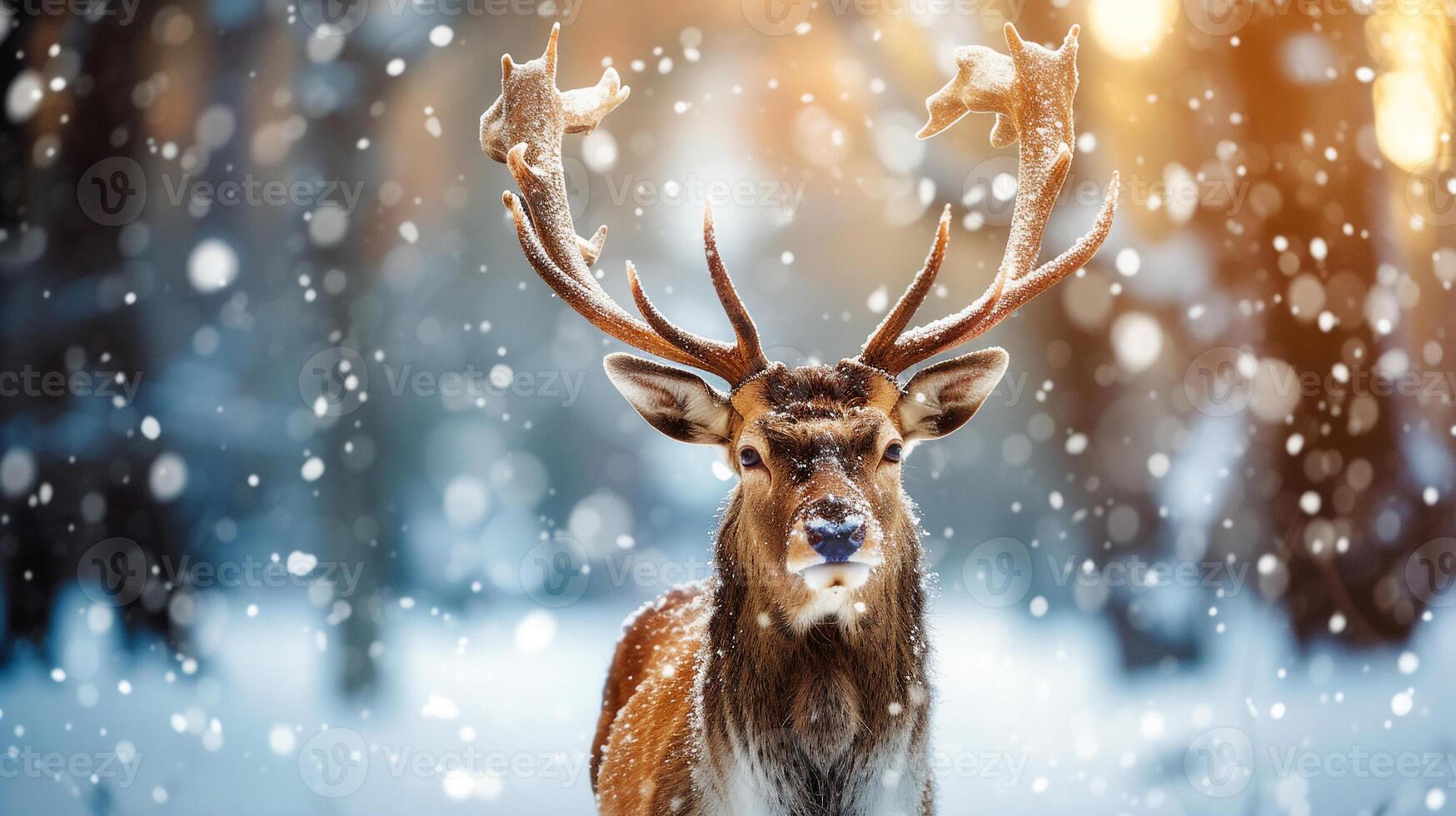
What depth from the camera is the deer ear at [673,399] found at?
204 centimetres

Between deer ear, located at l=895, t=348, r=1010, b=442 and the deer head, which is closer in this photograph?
the deer head

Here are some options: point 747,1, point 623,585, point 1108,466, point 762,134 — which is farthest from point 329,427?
point 1108,466

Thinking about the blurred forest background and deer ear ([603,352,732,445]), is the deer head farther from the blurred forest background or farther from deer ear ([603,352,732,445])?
the blurred forest background

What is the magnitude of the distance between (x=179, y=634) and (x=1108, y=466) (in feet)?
12.1

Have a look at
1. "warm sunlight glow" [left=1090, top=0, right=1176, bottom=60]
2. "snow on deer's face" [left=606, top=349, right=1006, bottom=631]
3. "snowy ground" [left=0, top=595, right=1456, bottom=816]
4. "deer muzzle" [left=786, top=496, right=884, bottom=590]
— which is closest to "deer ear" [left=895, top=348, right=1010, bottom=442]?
"snow on deer's face" [left=606, top=349, right=1006, bottom=631]

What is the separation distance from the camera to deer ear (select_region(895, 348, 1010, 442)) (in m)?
2.05

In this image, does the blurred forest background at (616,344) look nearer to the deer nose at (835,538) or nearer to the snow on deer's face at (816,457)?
the snow on deer's face at (816,457)

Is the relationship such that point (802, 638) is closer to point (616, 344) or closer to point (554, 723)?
point (554, 723)

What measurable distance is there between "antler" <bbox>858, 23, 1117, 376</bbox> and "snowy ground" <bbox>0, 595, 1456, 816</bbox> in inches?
71.4

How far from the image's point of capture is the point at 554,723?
141 inches

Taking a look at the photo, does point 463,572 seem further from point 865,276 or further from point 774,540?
point 774,540

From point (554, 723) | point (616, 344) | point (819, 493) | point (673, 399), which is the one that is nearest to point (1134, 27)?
point (616, 344)

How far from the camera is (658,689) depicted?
2242mm

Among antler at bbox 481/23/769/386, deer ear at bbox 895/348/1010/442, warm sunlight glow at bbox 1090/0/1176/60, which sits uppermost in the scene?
warm sunlight glow at bbox 1090/0/1176/60
